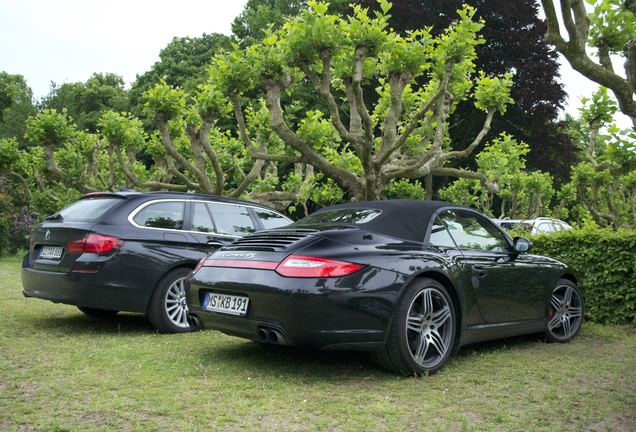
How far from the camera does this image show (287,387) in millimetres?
4711

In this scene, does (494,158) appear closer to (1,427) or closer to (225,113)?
(225,113)

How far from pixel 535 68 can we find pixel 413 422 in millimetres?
22998

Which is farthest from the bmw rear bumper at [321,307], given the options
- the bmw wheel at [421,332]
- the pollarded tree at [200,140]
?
the pollarded tree at [200,140]

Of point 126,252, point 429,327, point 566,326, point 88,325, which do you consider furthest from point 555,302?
point 88,325

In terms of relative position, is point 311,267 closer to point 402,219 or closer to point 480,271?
point 402,219

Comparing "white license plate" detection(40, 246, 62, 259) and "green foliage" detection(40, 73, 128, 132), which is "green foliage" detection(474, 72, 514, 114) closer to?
"white license plate" detection(40, 246, 62, 259)

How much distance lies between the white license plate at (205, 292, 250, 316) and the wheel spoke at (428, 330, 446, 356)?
5.12 feet

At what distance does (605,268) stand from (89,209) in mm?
6500

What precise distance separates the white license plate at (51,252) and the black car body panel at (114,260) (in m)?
0.04

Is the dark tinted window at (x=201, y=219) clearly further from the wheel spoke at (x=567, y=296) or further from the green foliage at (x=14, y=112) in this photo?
the green foliage at (x=14, y=112)

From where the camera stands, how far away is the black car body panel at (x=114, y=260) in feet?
21.4

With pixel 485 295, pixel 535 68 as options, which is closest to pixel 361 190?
pixel 485 295

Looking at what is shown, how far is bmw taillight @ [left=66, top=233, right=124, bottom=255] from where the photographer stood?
21.5 feet

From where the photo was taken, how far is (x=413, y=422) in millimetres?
3930
